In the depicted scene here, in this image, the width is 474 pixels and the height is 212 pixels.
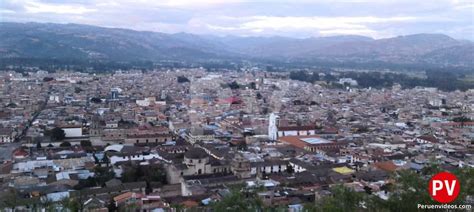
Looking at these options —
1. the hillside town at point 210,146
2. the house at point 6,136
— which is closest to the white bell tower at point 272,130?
the hillside town at point 210,146

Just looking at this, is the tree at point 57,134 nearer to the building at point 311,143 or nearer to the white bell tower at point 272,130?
the white bell tower at point 272,130

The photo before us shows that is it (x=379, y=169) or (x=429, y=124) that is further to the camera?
(x=429, y=124)

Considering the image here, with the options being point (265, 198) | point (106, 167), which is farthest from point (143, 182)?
point (265, 198)

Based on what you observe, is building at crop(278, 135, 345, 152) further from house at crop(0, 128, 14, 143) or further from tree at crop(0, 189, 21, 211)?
house at crop(0, 128, 14, 143)

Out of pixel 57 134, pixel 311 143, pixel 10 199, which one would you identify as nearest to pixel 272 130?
pixel 311 143

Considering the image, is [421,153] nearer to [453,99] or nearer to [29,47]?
[453,99]

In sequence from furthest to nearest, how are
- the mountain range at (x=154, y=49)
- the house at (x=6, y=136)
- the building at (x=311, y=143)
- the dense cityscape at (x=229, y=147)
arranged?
the mountain range at (x=154, y=49) → the house at (x=6, y=136) → the building at (x=311, y=143) → the dense cityscape at (x=229, y=147)

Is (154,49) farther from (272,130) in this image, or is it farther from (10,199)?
(10,199)

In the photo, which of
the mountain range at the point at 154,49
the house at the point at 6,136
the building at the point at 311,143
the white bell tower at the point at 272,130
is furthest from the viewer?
the mountain range at the point at 154,49
